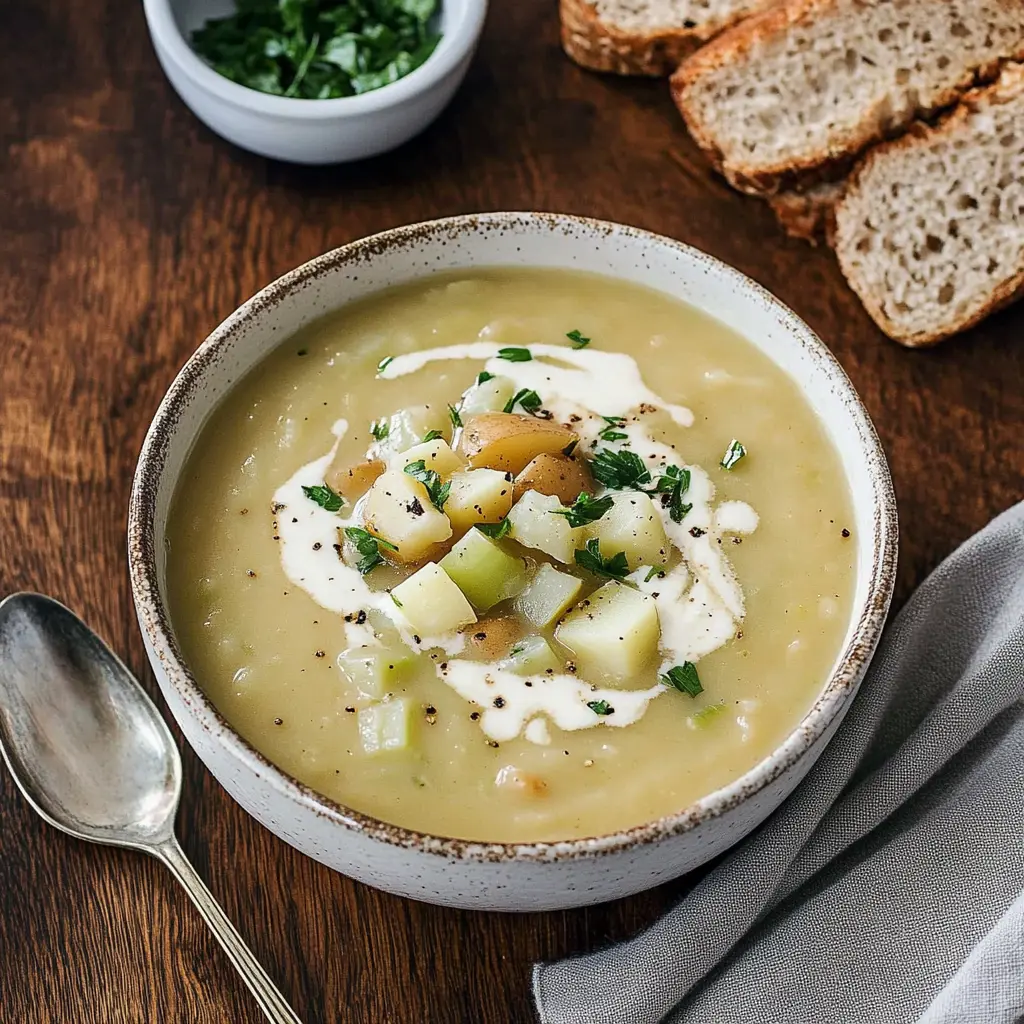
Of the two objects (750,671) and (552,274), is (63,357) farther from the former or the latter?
(750,671)

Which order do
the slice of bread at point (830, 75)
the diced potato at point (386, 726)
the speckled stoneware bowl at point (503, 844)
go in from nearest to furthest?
the speckled stoneware bowl at point (503, 844), the diced potato at point (386, 726), the slice of bread at point (830, 75)

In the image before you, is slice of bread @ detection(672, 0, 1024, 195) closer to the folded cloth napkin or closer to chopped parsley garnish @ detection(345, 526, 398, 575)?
the folded cloth napkin

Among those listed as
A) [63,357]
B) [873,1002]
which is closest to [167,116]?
[63,357]

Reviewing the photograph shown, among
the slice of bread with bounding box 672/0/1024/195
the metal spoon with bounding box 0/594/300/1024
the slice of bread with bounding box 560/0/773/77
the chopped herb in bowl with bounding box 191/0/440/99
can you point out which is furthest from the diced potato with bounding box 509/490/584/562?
the slice of bread with bounding box 560/0/773/77

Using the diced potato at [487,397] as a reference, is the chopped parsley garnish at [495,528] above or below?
below

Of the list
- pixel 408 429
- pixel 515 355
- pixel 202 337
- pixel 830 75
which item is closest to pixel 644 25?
pixel 830 75

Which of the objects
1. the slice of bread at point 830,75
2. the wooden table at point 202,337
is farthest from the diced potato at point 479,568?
the slice of bread at point 830,75

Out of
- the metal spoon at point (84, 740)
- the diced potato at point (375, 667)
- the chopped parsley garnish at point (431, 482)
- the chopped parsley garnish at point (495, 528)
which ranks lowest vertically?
the metal spoon at point (84, 740)

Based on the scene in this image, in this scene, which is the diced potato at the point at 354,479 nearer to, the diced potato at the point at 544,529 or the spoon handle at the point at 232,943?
the diced potato at the point at 544,529
